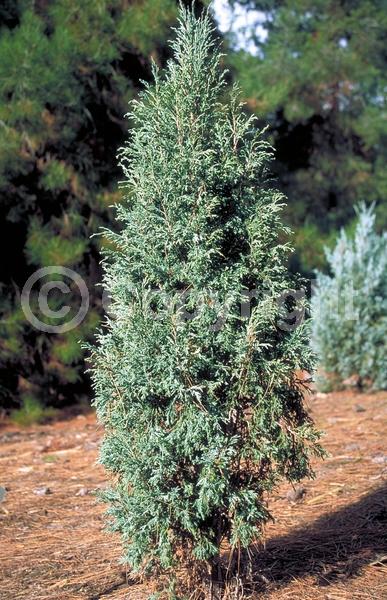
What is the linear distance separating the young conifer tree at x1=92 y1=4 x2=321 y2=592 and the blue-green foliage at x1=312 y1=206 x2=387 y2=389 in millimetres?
4840

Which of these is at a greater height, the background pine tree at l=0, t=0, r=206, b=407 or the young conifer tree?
the background pine tree at l=0, t=0, r=206, b=407

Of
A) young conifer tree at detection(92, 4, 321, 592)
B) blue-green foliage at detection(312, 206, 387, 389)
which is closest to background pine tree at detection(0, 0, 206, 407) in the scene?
blue-green foliage at detection(312, 206, 387, 389)

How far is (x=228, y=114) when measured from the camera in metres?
3.06

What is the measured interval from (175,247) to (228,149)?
0.44 metres

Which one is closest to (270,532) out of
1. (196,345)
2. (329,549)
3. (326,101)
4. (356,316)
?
(329,549)

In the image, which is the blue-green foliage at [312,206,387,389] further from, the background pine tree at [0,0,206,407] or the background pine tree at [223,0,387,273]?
the background pine tree at [223,0,387,273]

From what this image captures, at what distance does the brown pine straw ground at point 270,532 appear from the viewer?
10.8 ft

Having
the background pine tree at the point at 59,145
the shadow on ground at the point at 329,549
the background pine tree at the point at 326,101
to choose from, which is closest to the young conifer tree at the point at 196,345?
the shadow on ground at the point at 329,549

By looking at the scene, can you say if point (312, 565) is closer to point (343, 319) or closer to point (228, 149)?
point (228, 149)

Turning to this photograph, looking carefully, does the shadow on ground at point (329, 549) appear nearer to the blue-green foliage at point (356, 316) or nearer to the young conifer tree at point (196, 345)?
the young conifer tree at point (196, 345)

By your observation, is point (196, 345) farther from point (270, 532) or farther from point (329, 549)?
point (270, 532)

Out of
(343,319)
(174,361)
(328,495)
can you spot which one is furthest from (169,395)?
(343,319)

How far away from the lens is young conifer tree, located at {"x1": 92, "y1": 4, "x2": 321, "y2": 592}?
2.82 meters

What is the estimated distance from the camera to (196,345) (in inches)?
112
